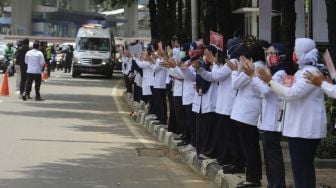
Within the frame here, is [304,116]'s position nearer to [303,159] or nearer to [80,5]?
[303,159]

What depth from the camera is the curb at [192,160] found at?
823cm

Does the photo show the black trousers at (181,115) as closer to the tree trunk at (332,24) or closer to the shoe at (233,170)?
the shoe at (233,170)

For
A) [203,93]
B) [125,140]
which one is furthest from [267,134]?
[125,140]

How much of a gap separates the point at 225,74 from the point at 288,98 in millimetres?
2526

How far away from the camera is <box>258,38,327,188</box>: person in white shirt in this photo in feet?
19.4

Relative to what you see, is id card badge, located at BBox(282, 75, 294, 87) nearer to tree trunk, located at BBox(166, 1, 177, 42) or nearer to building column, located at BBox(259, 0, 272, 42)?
building column, located at BBox(259, 0, 272, 42)

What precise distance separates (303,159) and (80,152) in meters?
5.88

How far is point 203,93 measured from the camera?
9.41 meters

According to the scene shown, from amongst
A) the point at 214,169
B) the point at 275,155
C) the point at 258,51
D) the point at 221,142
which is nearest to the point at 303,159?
the point at 275,155

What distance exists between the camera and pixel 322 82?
18.3 feet

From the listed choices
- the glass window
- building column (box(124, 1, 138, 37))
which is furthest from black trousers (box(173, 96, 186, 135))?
building column (box(124, 1, 138, 37))

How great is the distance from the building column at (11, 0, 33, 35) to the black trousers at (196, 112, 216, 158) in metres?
65.4

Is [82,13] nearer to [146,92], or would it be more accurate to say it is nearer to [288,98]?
[146,92]

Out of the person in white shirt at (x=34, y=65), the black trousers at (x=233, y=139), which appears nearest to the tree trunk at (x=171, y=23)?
the person in white shirt at (x=34, y=65)
